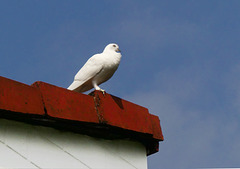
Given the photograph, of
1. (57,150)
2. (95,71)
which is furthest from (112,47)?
(57,150)

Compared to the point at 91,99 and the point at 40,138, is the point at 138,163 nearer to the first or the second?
the point at 91,99

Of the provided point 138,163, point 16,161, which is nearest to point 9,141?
point 16,161

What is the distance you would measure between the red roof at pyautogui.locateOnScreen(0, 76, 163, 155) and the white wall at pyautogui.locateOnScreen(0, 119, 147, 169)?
0.08 m

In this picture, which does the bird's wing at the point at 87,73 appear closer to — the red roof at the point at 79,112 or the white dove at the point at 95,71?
the white dove at the point at 95,71

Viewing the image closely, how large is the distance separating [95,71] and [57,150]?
168cm

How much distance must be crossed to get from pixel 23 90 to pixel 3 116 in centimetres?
29

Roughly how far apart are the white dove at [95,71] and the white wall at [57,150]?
1.15 m

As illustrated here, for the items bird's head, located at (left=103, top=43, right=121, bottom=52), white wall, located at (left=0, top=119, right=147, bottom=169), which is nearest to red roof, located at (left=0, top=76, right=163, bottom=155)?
white wall, located at (left=0, top=119, right=147, bottom=169)

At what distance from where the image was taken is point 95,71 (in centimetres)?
525

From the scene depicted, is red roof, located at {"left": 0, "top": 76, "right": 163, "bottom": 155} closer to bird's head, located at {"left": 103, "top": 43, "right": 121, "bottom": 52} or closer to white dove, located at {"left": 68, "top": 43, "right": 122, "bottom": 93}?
white dove, located at {"left": 68, "top": 43, "right": 122, "bottom": 93}

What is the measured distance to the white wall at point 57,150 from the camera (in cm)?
349

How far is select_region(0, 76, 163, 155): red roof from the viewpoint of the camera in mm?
3509

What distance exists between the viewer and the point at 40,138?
374cm

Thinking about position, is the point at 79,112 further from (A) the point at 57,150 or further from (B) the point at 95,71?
(B) the point at 95,71
